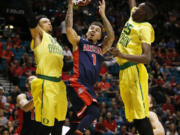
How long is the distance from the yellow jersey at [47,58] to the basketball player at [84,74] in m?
0.34

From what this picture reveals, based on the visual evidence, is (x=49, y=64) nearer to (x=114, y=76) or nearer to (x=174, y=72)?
(x=114, y=76)

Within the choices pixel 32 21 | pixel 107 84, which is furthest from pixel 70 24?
pixel 107 84

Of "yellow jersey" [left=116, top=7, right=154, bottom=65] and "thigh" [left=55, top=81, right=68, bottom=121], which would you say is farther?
"thigh" [left=55, top=81, right=68, bottom=121]

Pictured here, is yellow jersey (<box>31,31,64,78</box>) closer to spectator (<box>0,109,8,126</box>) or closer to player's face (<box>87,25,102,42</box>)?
player's face (<box>87,25,102,42</box>)

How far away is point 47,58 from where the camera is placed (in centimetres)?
510

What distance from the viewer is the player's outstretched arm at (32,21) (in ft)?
14.0

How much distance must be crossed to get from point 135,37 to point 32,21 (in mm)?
1473

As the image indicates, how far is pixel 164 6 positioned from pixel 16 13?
9.38m

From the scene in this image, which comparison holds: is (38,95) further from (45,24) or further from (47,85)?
(45,24)

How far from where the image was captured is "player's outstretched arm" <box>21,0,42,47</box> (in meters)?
4.25

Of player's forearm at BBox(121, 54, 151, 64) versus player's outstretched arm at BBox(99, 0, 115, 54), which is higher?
player's outstretched arm at BBox(99, 0, 115, 54)

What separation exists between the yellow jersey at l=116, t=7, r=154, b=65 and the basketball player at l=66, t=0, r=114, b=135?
1.42 ft

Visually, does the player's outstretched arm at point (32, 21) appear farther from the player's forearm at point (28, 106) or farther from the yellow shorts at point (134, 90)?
the yellow shorts at point (134, 90)

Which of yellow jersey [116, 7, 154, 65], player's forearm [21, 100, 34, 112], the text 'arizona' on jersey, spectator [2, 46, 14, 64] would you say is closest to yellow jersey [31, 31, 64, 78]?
the text 'arizona' on jersey
